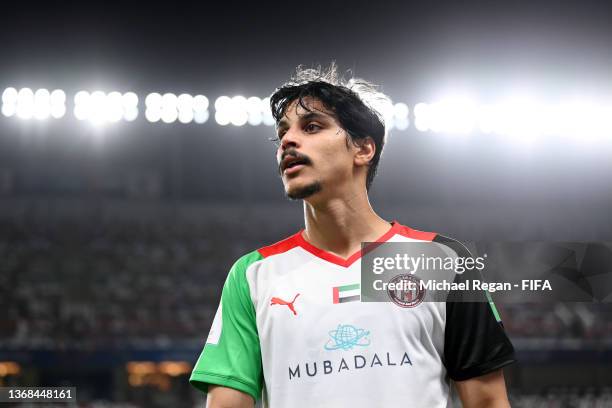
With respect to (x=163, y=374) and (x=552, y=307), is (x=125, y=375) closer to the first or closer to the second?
(x=163, y=374)

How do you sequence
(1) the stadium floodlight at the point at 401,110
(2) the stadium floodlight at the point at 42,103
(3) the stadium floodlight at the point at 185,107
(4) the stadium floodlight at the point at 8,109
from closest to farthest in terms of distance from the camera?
1. (4) the stadium floodlight at the point at 8,109
2. (2) the stadium floodlight at the point at 42,103
3. (1) the stadium floodlight at the point at 401,110
4. (3) the stadium floodlight at the point at 185,107

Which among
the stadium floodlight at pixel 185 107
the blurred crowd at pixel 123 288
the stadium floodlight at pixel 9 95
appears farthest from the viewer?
the stadium floodlight at pixel 185 107

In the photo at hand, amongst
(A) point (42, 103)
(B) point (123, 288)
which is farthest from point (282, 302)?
(A) point (42, 103)

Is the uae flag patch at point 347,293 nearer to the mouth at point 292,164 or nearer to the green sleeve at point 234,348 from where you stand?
the green sleeve at point 234,348

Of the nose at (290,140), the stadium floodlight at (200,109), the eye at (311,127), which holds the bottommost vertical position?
the nose at (290,140)

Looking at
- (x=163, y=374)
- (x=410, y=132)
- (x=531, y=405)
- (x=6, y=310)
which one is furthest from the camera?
(x=410, y=132)

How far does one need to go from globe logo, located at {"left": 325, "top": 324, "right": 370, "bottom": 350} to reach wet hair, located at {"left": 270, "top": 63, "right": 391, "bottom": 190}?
2.26 feet

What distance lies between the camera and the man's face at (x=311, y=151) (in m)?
2.59

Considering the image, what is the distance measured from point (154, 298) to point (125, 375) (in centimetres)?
188

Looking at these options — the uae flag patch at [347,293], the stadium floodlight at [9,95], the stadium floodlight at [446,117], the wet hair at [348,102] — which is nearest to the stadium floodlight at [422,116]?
the stadium floodlight at [446,117]

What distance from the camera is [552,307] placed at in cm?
1739

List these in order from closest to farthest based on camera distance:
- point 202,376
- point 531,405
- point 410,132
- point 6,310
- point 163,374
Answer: point 202,376 < point 531,405 < point 6,310 < point 163,374 < point 410,132

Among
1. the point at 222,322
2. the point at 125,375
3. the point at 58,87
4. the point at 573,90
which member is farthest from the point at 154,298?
the point at 222,322

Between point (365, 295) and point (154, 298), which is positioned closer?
point (365, 295)
